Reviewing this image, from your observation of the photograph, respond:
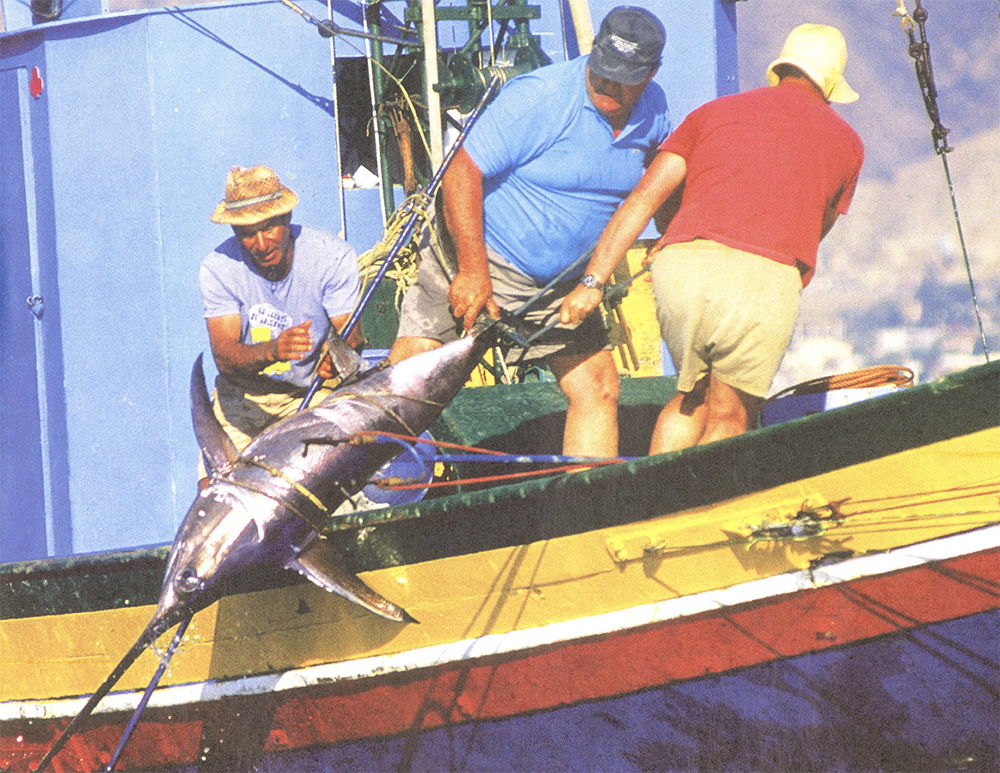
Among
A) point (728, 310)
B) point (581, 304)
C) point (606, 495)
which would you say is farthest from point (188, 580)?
point (728, 310)

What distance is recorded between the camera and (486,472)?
167 inches

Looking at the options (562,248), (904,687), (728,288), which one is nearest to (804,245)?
(728,288)

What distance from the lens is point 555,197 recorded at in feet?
12.0

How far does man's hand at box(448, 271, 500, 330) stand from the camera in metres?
3.52

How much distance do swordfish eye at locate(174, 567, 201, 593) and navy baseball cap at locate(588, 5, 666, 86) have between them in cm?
195

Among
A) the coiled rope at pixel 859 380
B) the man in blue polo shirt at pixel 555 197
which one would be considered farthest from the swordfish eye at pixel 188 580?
the coiled rope at pixel 859 380

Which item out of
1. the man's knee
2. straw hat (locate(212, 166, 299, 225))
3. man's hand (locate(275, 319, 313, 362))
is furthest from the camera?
straw hat (locate(212, 166, 299, 225))

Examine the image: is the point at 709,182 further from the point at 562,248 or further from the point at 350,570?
the point at 350,570

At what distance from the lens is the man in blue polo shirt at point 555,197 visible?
11.4 ft

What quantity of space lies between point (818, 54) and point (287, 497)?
1.99 meters

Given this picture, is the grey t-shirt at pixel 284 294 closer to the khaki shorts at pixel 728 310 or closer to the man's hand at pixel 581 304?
the man's hand at pixel 581 304

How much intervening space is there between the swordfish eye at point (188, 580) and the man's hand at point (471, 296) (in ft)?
3.91

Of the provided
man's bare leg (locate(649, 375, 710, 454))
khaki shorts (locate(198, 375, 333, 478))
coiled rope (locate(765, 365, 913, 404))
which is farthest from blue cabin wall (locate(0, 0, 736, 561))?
man's bare leg (locate(649, 375, 710, 454))

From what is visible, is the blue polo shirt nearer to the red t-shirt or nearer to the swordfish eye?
the red t-shirt
